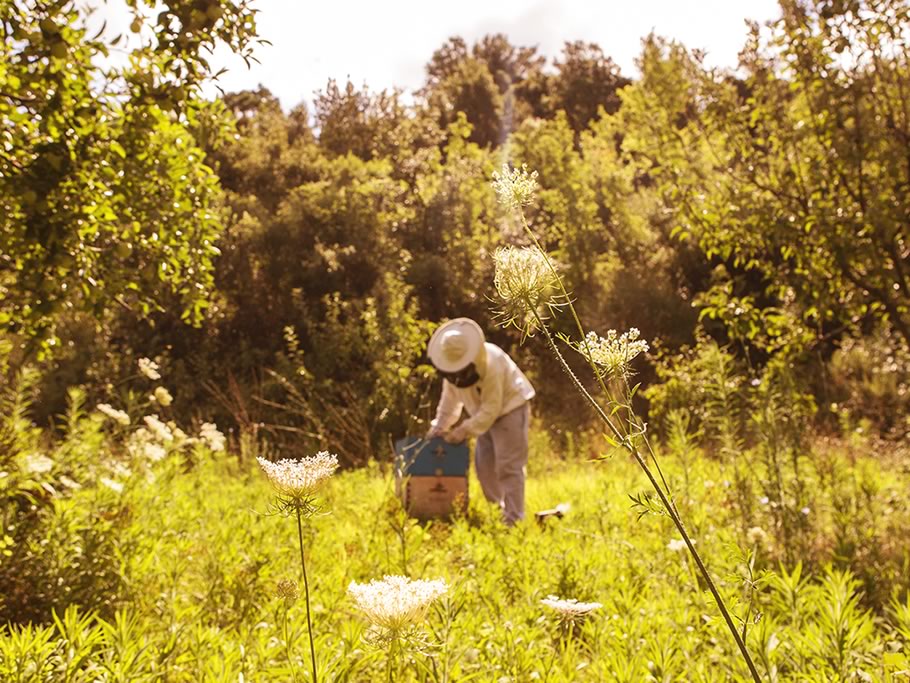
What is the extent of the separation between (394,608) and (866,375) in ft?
37.7

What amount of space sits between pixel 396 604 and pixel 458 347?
4.02 meters

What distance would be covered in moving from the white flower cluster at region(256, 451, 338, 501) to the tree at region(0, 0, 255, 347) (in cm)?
180

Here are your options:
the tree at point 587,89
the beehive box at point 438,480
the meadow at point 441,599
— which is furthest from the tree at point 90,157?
the tree at point 587,89

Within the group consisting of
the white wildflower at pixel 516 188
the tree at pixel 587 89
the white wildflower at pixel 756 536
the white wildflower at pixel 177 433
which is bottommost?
the white wildflower at pixel 756 536

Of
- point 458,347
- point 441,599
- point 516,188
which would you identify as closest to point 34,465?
point 441,599

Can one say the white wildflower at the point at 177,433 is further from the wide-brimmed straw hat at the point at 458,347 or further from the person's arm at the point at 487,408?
the person's arm at the point at 487,408

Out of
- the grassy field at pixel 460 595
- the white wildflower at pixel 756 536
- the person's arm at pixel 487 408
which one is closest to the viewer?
the grassy field at pixel 460 595

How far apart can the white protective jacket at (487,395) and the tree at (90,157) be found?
2598 millimetres

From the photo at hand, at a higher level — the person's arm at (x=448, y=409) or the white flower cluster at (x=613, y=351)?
the white flower cluster at (x=613, y=351)

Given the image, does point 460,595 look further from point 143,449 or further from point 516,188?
point 143,449

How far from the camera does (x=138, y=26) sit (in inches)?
102

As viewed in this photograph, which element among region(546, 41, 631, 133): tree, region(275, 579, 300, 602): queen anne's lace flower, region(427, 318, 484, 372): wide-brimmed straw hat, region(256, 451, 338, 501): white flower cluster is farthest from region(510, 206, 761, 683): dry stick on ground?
region(546, 41, 631, 133): tree

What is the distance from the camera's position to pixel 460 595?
264 centimetres

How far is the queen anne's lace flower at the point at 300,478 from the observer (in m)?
1.17
